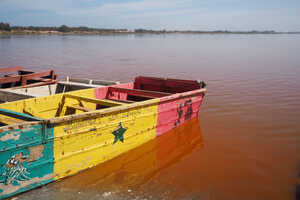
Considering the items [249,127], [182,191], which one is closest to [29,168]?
[182,191]

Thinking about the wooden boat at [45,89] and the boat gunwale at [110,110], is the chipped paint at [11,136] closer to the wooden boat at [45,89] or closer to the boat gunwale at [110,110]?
the boat gunwale at [110,110]

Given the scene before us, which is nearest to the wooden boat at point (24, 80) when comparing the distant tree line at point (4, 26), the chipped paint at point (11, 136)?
the chipped paint at point (11, 136)

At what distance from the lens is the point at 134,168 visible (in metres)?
5.23

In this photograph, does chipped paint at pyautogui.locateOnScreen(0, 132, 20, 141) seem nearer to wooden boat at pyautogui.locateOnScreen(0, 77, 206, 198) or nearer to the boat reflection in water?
wooden boat at pyautogui.locateOnScreen(0, 77, 206, 198)

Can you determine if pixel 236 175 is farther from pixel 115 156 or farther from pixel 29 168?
pixel 29 168

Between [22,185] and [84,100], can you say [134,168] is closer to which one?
[84,100]

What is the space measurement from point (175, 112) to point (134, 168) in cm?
194

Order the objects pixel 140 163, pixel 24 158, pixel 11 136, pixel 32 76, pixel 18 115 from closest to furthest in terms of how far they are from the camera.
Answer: pixel 11 136 < pixel 24 158 < pixel 18 115 < pixel 140 163 < pixel 32 76

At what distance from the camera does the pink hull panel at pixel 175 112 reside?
20.2 feet

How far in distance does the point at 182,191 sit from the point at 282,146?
2993 mm

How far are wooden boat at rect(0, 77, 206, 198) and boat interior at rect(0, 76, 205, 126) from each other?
18mm

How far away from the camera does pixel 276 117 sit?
26.1 feet

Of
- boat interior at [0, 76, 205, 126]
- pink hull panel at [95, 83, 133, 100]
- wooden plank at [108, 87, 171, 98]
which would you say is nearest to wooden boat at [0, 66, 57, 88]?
pink hull panel at [95, 83, 133, 100]

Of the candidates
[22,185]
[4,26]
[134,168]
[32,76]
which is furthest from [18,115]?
[4,26]
